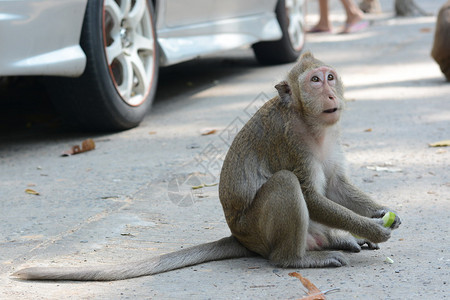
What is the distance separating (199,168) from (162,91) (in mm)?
3061

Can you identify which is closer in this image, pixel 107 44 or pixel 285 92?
pixel 285 92

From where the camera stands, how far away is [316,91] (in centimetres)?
323

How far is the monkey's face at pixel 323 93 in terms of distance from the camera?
10.5 feet

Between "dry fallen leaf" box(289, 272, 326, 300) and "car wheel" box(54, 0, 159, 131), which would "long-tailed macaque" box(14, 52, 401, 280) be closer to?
"dry fallen leaf" box(289, 272, 326, 300)

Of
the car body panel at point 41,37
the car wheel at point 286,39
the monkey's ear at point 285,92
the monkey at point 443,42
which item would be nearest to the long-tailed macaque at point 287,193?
the monkey's ear at point 285,92

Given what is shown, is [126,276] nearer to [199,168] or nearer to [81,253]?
[81,253]

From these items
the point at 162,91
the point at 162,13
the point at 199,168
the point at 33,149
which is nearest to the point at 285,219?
the point at 199,168

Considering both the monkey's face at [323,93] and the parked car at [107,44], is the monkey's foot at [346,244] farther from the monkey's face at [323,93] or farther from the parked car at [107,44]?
the parked car at [107,44]

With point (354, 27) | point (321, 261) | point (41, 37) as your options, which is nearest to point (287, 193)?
point (321, 261)

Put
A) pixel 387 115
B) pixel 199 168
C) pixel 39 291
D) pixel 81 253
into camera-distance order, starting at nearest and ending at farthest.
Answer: pixel 39 291 → pixel 81 253 → pixel 199 168 → pixel 387 115

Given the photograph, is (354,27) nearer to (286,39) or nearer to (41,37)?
(286,39)

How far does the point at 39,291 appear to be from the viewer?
121 inches

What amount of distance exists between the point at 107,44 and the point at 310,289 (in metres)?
3.51

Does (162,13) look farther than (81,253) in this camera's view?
Yes
